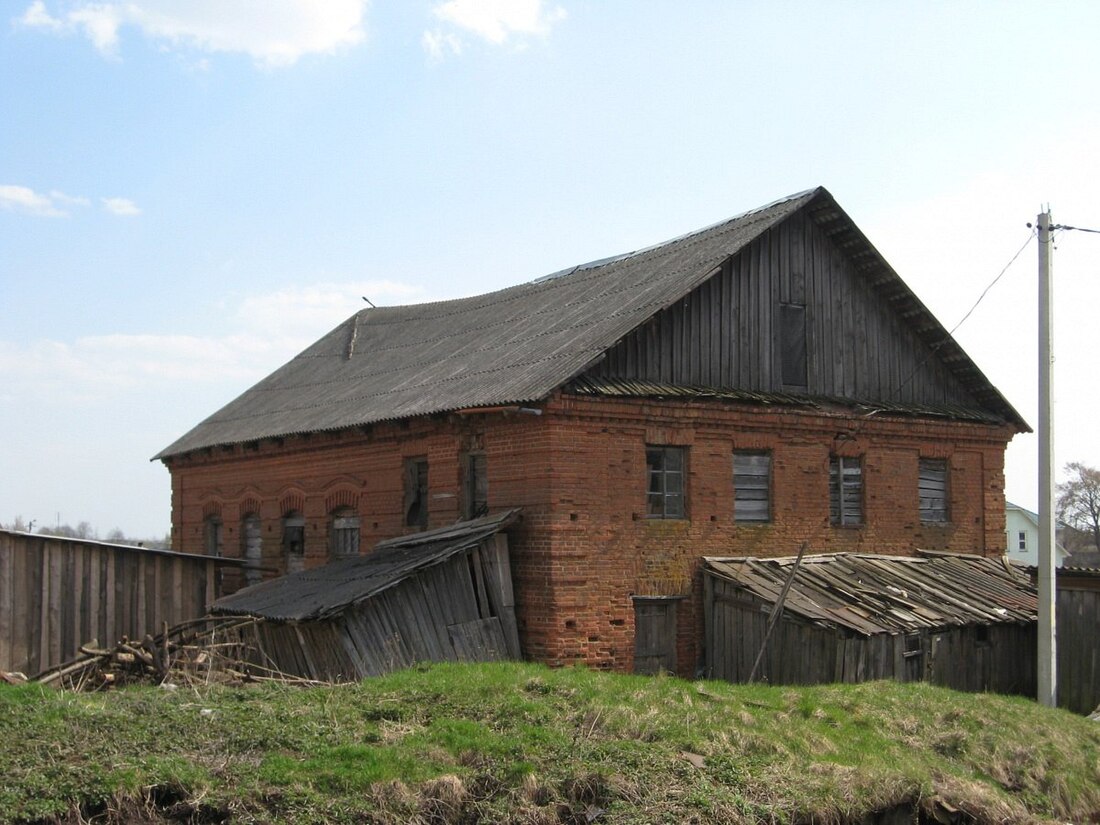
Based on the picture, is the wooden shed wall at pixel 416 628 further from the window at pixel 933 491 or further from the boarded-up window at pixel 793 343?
the window at pixel 933 491

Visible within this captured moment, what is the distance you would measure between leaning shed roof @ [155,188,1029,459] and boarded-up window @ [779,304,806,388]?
152cm

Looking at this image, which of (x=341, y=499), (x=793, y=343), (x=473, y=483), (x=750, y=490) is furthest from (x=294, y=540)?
(x=793, y=343)

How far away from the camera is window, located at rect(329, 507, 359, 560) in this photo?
2327cm

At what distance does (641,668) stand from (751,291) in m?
6.41

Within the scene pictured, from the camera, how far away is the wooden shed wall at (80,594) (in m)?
18.2

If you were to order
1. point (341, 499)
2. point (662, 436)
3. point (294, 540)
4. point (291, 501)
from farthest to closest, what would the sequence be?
1. point (294, 540)
2. point (291, 501)
3. point (341, 499)
4. point (662, 436)

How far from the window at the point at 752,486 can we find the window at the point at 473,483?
160 inches

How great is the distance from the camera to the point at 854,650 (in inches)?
675

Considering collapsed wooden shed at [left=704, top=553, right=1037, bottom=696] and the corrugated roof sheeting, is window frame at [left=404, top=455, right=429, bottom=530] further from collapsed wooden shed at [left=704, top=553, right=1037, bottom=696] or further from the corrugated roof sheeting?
collapsed wooden shed at [left=704, top=553, right=1037, bottom=696]

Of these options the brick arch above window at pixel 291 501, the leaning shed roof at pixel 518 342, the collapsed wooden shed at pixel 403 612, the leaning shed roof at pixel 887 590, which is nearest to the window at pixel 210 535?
the leaning shed roof at pixel 518 342

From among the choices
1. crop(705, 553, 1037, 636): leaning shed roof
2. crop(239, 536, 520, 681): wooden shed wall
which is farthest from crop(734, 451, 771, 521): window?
crop(239, 536, 520, 681): wooden shed wall

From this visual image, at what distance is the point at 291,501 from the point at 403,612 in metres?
8.91

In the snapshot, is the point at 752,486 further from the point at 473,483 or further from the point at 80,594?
the point at 80,594

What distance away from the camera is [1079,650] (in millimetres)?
18906
